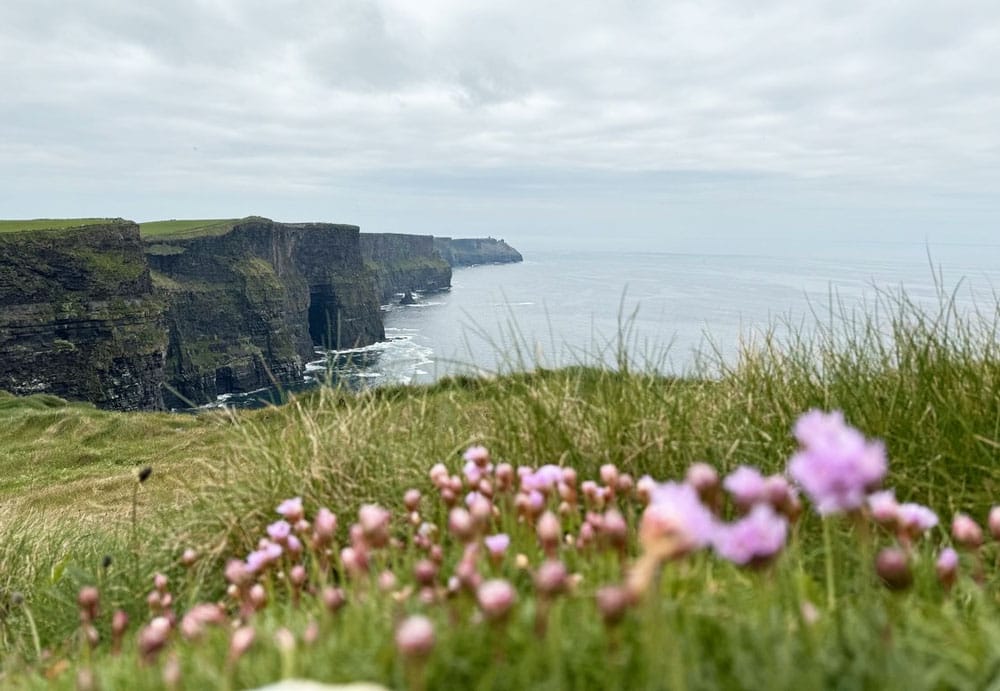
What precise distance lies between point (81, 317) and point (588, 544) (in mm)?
90926

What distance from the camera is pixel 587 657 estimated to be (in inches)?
70.0

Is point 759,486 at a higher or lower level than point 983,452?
higher

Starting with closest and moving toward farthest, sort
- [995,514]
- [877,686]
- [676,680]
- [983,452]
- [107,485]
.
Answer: [676,680] → [877,686] → [995,514] → [983,452] → [107,485]

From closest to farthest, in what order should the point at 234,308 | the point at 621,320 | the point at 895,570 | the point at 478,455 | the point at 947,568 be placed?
the point at 895,570 < the point at 947,568 < the point at 478,455 < the point at 621,320 < the point at 234,308

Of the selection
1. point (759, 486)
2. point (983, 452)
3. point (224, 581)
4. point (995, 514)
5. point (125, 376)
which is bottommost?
point (125, 376)

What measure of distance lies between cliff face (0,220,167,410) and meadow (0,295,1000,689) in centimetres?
7918

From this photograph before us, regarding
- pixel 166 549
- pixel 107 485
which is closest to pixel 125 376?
pixel 107 485

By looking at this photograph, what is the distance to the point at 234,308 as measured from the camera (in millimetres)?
122750

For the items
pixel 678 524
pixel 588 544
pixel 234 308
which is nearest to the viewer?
pixel 678 524

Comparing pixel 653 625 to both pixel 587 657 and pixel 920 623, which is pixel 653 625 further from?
pixel 920 623

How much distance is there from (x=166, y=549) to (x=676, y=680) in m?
4.71

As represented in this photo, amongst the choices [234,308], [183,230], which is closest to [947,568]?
[234,308]

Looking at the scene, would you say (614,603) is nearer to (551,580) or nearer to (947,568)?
(551,580)

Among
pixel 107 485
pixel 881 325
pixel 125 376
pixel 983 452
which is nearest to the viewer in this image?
pixel 983 452
